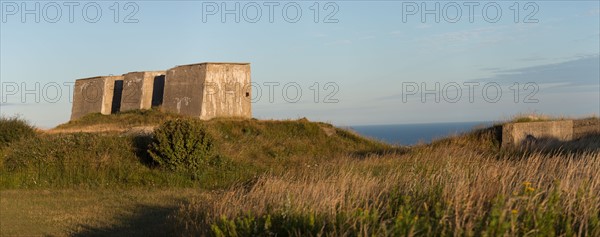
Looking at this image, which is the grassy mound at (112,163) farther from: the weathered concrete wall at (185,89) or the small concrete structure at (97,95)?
the small concrete structure at (97,95)

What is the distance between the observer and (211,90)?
30.0m

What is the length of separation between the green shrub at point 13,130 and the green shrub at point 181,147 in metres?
5.10

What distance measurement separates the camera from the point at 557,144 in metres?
18.8

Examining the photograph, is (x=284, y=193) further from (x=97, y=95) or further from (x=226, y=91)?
(x=97, y=95)

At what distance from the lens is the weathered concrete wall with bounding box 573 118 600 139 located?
84.0ft

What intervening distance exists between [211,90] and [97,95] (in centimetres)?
1056

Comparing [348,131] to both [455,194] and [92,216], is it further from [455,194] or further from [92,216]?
[455,194]

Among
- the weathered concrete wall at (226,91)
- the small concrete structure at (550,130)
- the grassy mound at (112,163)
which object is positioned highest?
the weathered concrete wall at (226,91)

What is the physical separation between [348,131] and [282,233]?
2370 cm

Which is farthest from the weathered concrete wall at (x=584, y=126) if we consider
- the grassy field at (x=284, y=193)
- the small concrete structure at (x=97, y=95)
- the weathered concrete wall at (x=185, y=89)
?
the small concrete structure at (x=97, y=95)

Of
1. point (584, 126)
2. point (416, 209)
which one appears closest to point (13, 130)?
point (416, 209)

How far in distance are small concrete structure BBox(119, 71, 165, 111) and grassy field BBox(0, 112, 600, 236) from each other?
10907mm

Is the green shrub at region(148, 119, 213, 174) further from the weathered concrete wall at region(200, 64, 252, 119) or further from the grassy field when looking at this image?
the weathered concrete wall at region(200, 64, 252, 119)

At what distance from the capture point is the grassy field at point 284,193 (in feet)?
22.6
